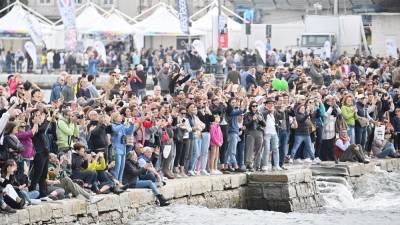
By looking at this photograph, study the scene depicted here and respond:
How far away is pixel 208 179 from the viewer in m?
24.9

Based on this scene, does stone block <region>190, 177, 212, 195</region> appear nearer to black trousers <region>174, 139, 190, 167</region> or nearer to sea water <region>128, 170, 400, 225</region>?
sea water <region>128, 170, 400, 225</region>

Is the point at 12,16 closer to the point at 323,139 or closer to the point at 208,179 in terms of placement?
the point at 323,139

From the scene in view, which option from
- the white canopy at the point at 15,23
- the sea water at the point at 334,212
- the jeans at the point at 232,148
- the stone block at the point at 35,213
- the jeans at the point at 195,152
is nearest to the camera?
the stone block at the point at 35,213

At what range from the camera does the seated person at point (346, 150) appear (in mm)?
30688

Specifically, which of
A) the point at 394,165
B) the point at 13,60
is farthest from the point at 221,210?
the point at 13,60

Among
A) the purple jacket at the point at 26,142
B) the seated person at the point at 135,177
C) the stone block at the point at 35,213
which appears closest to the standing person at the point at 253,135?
the seated person at the point at 135,177

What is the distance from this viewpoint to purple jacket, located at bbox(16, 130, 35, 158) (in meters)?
20.6

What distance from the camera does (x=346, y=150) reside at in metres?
30.9

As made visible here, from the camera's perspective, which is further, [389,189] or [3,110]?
[389,189]

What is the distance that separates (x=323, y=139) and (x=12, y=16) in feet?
113

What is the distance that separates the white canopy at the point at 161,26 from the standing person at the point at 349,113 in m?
30.8

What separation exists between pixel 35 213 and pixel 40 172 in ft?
3.35

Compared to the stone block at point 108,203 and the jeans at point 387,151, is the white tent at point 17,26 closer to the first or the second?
the jeans at point 387,151

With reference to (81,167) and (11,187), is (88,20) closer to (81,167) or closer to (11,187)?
(81,167)
